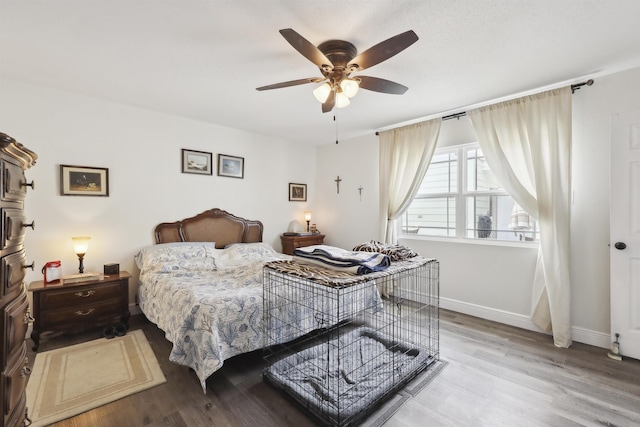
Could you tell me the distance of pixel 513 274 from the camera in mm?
3207

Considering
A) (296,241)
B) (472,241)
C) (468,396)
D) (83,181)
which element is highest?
(83,181)

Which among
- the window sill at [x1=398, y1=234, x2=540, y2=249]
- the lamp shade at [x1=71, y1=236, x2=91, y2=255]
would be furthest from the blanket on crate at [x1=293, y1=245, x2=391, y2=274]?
the lamp shade at [x1=71, y1=236, x2=91, y2=255]

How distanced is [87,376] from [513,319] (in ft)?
13.4

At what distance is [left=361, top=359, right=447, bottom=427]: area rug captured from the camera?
5.78 feet

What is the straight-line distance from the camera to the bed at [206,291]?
2.09m

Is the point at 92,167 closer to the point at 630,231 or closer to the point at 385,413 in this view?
the point at 385,413

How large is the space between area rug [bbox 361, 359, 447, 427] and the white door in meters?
1.62

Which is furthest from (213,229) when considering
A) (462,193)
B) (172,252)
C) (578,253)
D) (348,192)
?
(578,253)

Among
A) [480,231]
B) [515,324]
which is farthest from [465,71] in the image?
[515,324]

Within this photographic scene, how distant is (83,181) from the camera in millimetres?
3182

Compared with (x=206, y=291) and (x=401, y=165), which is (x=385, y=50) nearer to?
(x=206, y=291)

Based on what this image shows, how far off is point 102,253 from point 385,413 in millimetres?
3410

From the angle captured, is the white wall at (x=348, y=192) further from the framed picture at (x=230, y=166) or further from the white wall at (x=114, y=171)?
the framed picture at (x=230, y=166)

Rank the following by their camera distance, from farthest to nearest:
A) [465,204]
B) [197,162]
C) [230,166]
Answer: [230,166]
[197,162]
[465,204]
